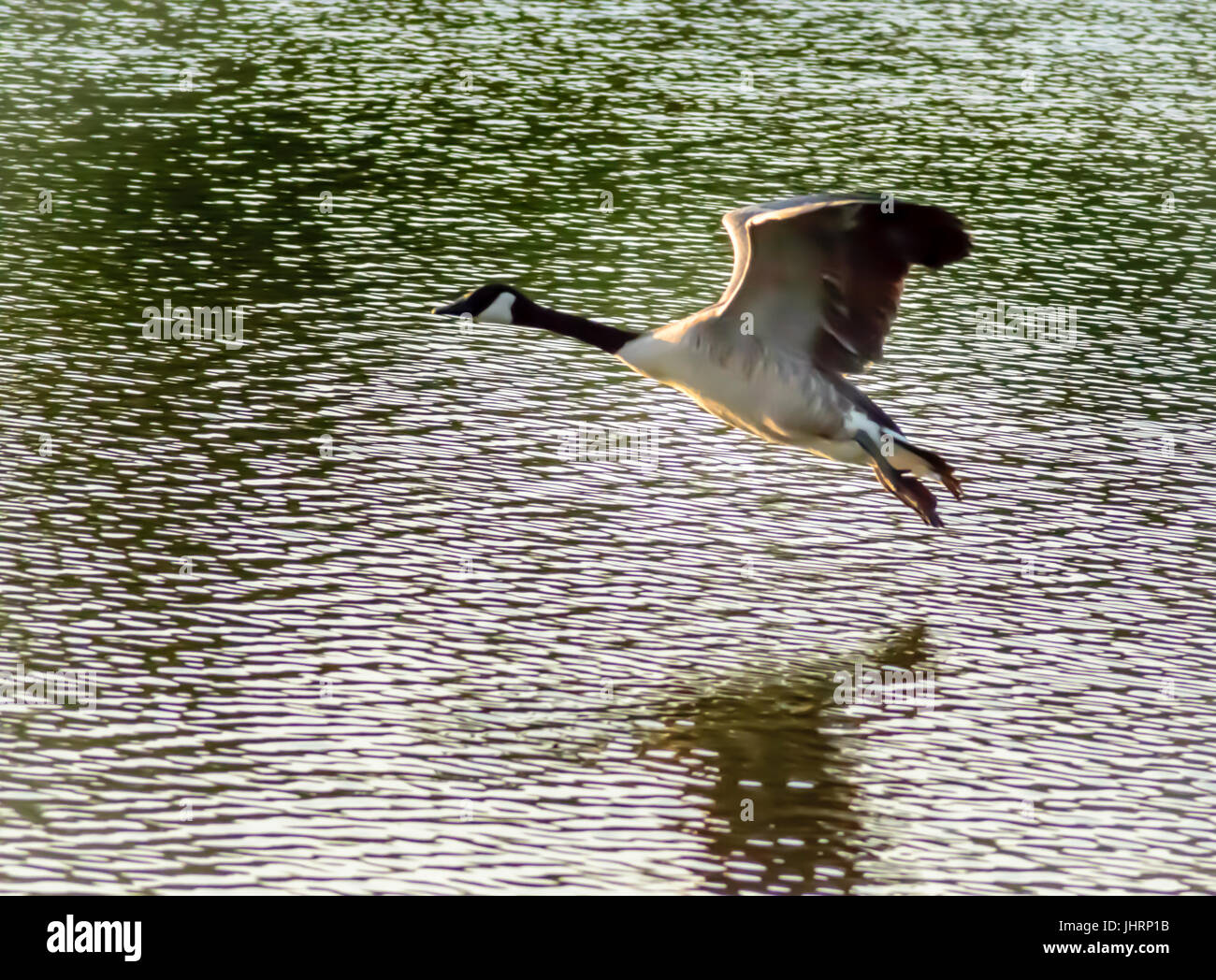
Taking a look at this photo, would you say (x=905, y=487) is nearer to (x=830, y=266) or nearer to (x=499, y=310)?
(x=830, y=266)

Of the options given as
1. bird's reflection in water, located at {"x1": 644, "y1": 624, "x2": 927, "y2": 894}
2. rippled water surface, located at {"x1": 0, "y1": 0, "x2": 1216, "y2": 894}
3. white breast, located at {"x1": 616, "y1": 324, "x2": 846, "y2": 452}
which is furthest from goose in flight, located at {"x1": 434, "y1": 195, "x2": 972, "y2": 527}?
bird's reflection in water, located at {"x1": 644, "y1": 624, "x2": 927, "y2": 894}

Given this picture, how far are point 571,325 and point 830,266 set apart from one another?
114 inches

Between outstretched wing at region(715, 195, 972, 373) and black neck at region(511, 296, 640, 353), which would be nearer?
outstretched wing at region(715, 195, 972, 373)

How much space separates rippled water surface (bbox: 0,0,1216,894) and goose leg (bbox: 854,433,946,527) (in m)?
0.69

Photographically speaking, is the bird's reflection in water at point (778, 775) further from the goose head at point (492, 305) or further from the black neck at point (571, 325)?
the goose head at point (492, 305)

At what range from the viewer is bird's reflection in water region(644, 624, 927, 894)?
1551 cm

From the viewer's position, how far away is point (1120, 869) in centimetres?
1552

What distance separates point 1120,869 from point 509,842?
4.62 metres

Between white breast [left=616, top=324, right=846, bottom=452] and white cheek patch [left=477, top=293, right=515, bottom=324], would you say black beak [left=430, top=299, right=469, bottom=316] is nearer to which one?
white cheek patch [left=477, top=293, right=515, bottom=324]

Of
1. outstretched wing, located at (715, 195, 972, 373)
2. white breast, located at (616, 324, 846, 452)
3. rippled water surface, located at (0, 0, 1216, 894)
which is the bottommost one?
rippled water surface, located at (0, 0, 1216, 894)

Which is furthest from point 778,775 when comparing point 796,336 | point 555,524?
point 555,524

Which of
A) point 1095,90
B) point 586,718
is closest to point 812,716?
point 586,718

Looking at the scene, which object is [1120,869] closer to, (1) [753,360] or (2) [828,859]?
(2) [828,859]

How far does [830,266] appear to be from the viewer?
20266 millimetres
